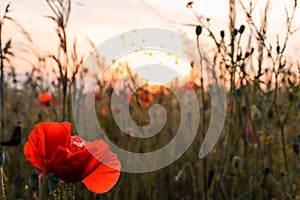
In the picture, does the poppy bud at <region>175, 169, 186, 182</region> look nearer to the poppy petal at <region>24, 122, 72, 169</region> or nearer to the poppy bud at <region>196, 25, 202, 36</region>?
the poppy bud at <region>196, 25, 202, 36</region>

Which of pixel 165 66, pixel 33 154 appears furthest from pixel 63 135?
pixel 165 66

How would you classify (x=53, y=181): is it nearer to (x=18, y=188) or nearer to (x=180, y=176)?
(x=18, y=188)

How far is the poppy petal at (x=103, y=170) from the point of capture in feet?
3.54

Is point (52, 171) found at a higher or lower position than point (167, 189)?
higher

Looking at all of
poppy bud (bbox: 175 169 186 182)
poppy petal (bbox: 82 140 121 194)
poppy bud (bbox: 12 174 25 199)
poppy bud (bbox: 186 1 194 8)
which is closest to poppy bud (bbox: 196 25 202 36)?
poppy bud (bbox: 186 1 194 8)

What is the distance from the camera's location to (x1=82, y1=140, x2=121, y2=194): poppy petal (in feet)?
3.54

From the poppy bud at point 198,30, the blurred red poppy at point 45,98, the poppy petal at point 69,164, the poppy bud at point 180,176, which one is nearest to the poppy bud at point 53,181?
the poppy petal at point 69,164

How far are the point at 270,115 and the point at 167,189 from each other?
90 centimetres

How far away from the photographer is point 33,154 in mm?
1096

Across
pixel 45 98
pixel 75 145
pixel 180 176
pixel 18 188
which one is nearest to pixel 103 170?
pixel 75 145

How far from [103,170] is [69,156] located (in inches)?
4.5

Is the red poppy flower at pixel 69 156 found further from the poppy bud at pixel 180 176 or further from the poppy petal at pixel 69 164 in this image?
the poppy bud at pixel 180 176

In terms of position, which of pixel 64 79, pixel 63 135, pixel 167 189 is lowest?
pixel 167 189

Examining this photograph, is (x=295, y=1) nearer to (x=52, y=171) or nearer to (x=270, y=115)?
(x=270, y=115)
